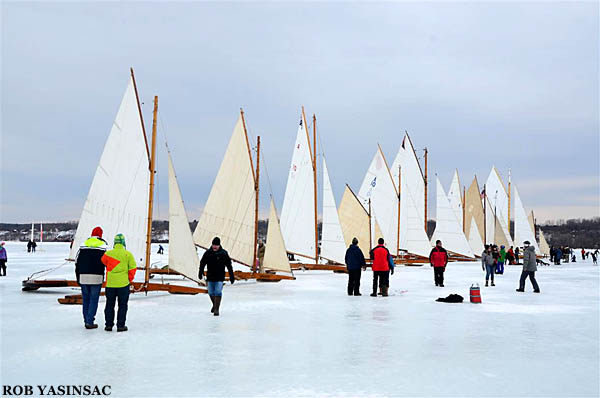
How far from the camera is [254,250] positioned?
66.1 feet

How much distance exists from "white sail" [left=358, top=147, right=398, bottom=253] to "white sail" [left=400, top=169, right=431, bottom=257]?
0.55 metres

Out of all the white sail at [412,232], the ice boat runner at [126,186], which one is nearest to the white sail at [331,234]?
the white sail at [412,232]

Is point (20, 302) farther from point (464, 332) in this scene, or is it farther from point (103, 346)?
point (464, 332)

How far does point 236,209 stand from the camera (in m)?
19.9

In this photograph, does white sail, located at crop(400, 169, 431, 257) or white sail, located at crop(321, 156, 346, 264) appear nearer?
white sail, located at crop(321, 156, 346, 264)

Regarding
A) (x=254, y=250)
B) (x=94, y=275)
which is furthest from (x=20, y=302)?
(x=254, y=250)

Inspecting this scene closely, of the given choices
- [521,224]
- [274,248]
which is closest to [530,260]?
[274,248]

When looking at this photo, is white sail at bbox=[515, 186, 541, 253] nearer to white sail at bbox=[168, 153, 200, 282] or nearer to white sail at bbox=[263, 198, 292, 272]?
white sail at bbox=[263, 198, 292, 272]

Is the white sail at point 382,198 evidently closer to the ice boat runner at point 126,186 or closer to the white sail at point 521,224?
the white sail at point 521,224

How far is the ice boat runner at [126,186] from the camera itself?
14242 mm

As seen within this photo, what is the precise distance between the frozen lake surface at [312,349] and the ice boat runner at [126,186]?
1.94m

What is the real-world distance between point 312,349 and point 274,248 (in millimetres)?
12370

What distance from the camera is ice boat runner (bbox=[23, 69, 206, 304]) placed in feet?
46.7

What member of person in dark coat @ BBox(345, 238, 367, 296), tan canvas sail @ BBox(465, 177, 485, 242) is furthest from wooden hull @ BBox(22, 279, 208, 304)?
tan canvas sail @ BBox(465, 177, 485, 242)
